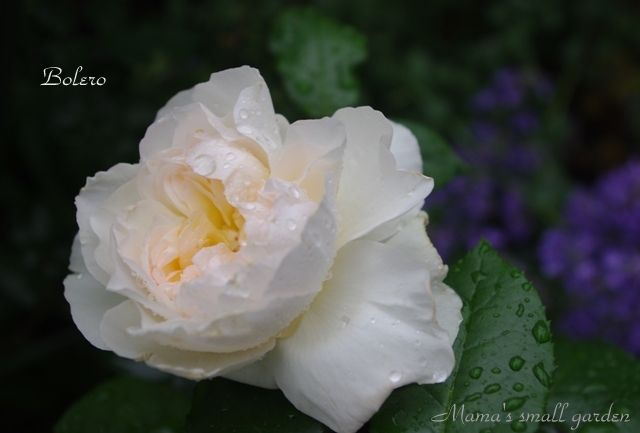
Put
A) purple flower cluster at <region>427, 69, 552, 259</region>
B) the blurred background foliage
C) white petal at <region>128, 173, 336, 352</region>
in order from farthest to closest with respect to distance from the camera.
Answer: purple flower cluster at <region>427, 69, 552, 259</region>
the blurred background foliage
white petal at <region>128, 173, 336, 352</region>

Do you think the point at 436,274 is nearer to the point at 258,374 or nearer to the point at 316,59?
the point at 258,374

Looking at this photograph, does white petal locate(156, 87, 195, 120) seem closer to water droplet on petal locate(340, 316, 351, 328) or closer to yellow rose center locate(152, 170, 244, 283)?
yellow rose center locate(152, 170, 244, 283)

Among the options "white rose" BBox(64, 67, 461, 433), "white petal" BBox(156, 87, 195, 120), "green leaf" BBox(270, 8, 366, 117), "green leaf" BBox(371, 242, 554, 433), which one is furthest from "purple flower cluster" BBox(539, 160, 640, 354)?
"white petal" BBox(156, 87, 195, 120)

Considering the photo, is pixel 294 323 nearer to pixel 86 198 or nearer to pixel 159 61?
pixel 86 198

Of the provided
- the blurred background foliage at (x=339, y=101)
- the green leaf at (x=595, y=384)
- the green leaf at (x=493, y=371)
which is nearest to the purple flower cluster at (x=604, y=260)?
the blurred background foliage at (x=339, y=101)

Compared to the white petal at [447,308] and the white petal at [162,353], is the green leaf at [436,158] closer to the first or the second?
the white petal at [447,308]

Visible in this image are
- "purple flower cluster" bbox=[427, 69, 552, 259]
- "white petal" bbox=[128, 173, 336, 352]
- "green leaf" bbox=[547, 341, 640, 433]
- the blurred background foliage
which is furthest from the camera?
"purple flower cluster" bbox=[427, 69, 552, 259]

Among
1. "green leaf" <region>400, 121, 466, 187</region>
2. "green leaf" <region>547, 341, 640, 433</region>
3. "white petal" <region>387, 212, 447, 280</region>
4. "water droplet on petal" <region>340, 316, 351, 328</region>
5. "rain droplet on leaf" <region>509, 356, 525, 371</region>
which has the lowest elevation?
"green leaf" <region>547, 341, 640, 433</region>

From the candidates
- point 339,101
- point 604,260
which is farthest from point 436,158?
point 604,260
